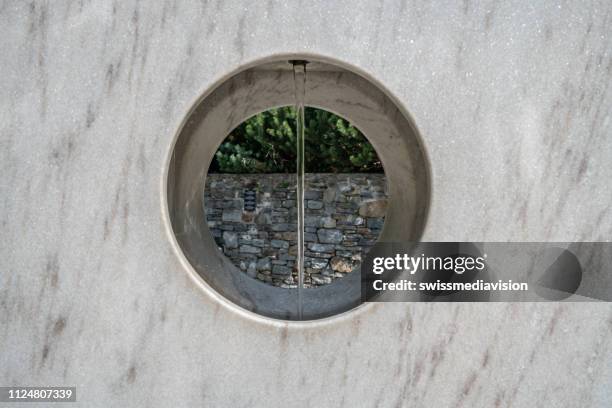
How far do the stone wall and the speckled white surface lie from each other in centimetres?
855

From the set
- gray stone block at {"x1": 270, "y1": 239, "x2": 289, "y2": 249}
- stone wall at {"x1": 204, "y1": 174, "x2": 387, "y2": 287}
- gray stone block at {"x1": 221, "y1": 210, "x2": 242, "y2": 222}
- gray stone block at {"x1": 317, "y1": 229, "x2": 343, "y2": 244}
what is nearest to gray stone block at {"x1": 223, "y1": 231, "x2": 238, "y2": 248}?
stone wall at {"x1": 204, "y1": 174, "x2": 387, "y2": 287}

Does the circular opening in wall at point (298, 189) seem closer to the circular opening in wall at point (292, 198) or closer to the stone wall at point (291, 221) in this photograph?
the circular opening in wall at point (292, 198)

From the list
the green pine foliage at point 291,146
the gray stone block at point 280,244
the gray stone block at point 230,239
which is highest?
the green pine foliage at point 291,146

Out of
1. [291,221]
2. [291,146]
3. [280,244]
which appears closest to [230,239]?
[280,244]

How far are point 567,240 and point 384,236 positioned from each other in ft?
4.31

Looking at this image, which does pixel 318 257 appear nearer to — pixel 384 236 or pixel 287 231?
pixel 287 231

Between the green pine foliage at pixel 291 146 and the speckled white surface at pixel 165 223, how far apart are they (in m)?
8.09

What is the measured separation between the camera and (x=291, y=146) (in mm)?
11156

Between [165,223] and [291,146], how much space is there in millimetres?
8965

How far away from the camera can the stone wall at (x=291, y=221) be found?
11016 millimetres

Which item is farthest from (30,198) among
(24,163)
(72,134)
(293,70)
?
(293,70)

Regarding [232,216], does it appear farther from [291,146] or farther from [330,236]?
[330,236]

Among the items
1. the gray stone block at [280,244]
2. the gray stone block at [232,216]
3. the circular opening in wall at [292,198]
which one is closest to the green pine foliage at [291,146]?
the circular opening in wall at [292,198]

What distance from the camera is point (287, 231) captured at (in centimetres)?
1140
